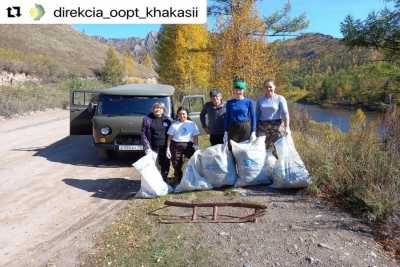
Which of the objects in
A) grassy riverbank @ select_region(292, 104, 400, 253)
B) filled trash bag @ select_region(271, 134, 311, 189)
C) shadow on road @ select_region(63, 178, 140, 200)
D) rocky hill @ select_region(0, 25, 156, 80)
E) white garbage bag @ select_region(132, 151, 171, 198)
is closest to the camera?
grassy riverbank @ select_region(292, 104, 400, 253)

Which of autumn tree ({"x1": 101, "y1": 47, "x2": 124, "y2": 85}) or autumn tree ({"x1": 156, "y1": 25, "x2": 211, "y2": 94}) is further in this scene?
autumn tree ({"x1": 101, "y1": 47, "x2": 124, "y2": 85})

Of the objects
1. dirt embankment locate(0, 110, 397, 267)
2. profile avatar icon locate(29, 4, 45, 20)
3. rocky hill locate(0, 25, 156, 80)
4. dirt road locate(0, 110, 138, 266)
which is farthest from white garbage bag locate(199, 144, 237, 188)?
rocky hill locate(0, 25, 156, 80)

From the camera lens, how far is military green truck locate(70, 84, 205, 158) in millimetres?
7805

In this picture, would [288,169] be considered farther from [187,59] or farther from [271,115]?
[187,59]

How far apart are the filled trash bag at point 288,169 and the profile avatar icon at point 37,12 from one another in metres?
23.3

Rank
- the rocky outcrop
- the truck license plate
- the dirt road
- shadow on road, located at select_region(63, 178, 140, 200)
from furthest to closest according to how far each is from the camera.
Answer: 1. the rocky outcrop
2. the truck license plate
3. shadow on road, located at select_region(63, 178, 140, 200)
4. the dirt road

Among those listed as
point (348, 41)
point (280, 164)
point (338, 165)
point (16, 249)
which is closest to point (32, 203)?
point (16, 249)

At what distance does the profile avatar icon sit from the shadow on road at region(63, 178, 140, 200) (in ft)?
69.6

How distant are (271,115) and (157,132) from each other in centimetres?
183

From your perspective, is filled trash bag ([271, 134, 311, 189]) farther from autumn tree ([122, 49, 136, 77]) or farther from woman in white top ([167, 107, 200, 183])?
autumn tree ([122, 49, 136, 77])

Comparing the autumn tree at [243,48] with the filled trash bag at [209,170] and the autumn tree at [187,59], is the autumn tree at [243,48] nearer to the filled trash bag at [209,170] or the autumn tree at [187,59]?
the autumn tree at [187,59]

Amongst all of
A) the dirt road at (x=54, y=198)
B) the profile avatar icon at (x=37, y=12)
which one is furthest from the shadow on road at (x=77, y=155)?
the profile avatar icon at (x=37, y=12)

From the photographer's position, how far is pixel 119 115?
8.19m

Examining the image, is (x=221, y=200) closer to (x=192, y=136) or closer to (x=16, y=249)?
(x=192, y=136)
